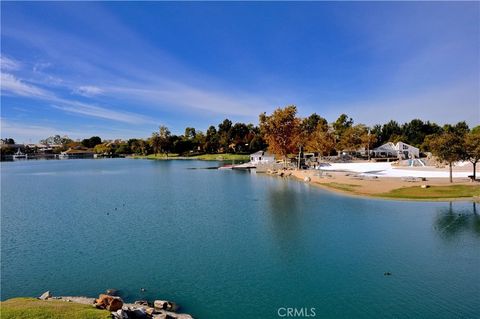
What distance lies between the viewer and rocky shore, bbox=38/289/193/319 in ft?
41.3

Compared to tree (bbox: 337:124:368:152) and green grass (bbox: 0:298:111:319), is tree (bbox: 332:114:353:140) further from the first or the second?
green grass (bbox: 0:298:111:319)

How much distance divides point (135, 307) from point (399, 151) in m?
96.7

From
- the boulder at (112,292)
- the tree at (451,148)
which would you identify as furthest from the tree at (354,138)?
the boulder at (112,292)

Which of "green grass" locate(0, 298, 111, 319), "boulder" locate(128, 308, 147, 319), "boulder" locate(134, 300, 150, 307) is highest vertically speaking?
"green grass" locate(0, 298, 111, 319)

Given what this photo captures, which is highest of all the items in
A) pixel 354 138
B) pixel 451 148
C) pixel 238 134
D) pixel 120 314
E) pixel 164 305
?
pixel 238 134

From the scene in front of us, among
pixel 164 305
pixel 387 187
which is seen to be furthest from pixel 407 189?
pixel 164 305

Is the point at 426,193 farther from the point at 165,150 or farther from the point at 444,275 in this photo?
the point at 165,150

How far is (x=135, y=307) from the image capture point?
14.5m

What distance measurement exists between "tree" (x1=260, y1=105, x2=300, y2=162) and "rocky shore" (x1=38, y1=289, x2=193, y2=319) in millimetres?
72201

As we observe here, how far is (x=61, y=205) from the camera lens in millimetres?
41875

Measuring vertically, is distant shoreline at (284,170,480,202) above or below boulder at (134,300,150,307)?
above

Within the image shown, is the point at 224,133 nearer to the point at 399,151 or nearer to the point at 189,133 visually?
the point at 189,133

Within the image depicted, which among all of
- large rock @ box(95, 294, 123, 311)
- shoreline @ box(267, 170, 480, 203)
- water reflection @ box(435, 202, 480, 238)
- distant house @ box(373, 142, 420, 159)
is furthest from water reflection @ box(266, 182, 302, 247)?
distant house @ box(373, 142, 420, 159)

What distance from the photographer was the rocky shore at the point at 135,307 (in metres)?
12.6
